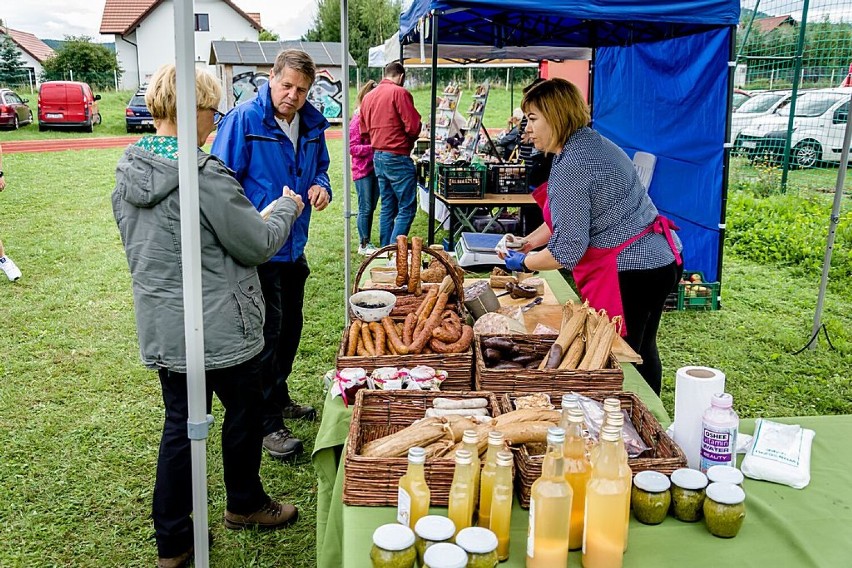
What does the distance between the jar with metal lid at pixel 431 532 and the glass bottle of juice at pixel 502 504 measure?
0.11 meters

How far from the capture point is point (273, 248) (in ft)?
7.88

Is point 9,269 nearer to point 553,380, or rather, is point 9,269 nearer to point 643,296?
point 643,296

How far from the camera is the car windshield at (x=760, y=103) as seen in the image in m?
12.5

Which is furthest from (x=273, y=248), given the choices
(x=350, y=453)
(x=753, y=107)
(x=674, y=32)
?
(x=753, y=107)

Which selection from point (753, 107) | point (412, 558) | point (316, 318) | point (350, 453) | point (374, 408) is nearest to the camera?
point (412, 558)

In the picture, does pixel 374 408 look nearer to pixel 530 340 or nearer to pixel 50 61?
pixel 530 340

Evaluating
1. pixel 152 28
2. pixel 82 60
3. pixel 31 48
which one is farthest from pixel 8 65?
pixel 31 48

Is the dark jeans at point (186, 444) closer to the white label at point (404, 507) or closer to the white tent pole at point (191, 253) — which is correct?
the white tent pole at point (191, 253)

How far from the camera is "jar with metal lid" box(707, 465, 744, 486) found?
1645 millimetres

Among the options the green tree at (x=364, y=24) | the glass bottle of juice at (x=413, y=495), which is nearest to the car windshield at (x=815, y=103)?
the glass bottle of juice at (x=413, y=495)

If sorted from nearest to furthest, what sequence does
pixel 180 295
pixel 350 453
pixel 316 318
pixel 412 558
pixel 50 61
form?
pixel 412 558
pixel 350 453
pixel 180 295
pixel 316 318
pixel 50 61

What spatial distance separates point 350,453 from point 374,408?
34cm

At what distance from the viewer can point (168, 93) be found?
2191 mm

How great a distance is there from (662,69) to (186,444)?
18.2 ft
